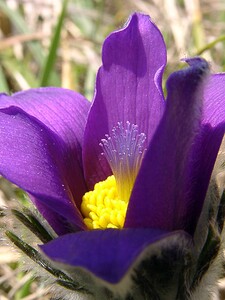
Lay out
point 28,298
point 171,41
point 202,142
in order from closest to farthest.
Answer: point 202,142, point 28,298, point 171,41

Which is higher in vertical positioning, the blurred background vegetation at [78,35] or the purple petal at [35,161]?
the blurred background vegetation at [78,35]

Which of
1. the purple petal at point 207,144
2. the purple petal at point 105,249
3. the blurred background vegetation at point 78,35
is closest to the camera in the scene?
the purple petal at point 105,249

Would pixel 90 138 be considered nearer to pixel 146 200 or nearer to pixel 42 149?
pixel 42 149

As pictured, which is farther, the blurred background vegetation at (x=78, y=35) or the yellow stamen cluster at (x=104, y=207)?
the blurred background vegetation at (x=78, y=35)

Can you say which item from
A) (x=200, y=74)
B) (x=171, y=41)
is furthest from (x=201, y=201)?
(x=171, y=41)

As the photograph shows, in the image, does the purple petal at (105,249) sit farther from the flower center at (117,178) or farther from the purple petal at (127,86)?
the purple petal at (127,86)

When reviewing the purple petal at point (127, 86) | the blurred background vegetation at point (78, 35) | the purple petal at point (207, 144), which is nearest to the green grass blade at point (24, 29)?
the blurred background vegetation at point (78, 35)

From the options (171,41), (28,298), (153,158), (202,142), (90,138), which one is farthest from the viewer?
(171,41)
